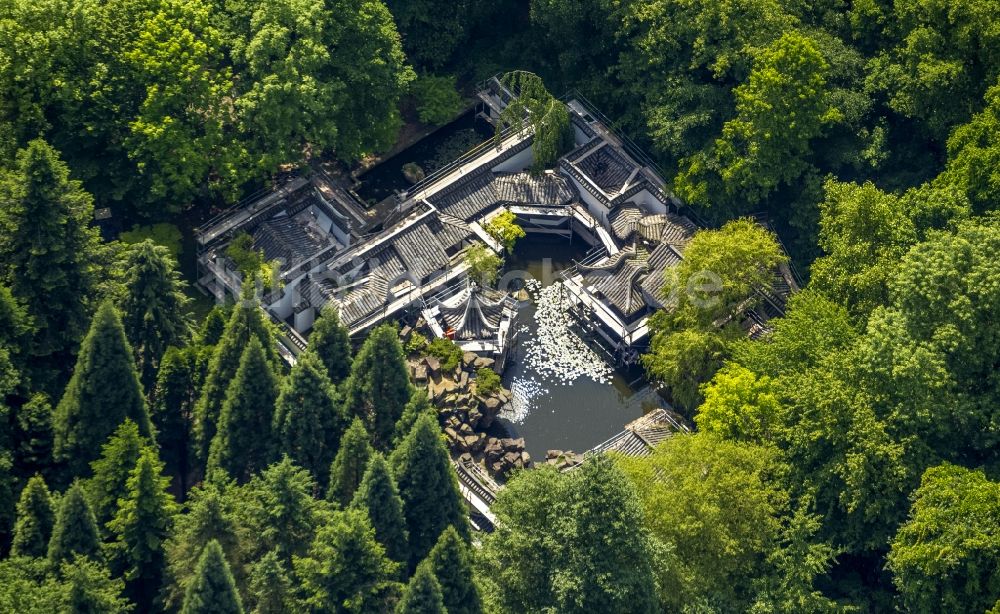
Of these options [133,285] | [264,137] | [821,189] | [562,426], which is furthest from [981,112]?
[133,285]

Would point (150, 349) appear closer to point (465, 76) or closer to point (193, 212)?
point (193, 212)

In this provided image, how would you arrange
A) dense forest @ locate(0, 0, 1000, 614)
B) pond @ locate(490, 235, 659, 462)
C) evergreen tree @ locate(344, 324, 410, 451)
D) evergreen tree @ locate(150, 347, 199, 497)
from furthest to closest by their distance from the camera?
pond @ locate(490, 235, 659, 462) → evergreen tree @ locate(150, 347, 199, 497) → evergreen tree @ locate(344, 324, 410, 451) → dense forest @ locate(0, 0, 1000, 614)

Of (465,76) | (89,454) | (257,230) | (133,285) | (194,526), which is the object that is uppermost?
(465,76)

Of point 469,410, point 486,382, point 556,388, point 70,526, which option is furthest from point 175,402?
point 556,388

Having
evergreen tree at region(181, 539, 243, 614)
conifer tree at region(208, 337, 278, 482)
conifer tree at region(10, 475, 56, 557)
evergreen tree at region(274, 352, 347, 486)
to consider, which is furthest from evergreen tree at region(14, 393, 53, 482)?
evergreen tree at region(181, 539, 243, 614)

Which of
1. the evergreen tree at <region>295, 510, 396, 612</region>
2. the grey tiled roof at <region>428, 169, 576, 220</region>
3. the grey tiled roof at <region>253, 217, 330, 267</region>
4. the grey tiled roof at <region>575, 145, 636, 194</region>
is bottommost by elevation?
the evergreen tree at <region>295, 510, 396, 612</region>

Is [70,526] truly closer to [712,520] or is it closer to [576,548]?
[576,548]

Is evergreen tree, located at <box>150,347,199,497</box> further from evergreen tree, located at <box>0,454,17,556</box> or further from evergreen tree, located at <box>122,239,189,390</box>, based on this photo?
evergreen tree, located at <box>0,454,17,556</box>

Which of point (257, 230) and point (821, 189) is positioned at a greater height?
point (257, 230)
